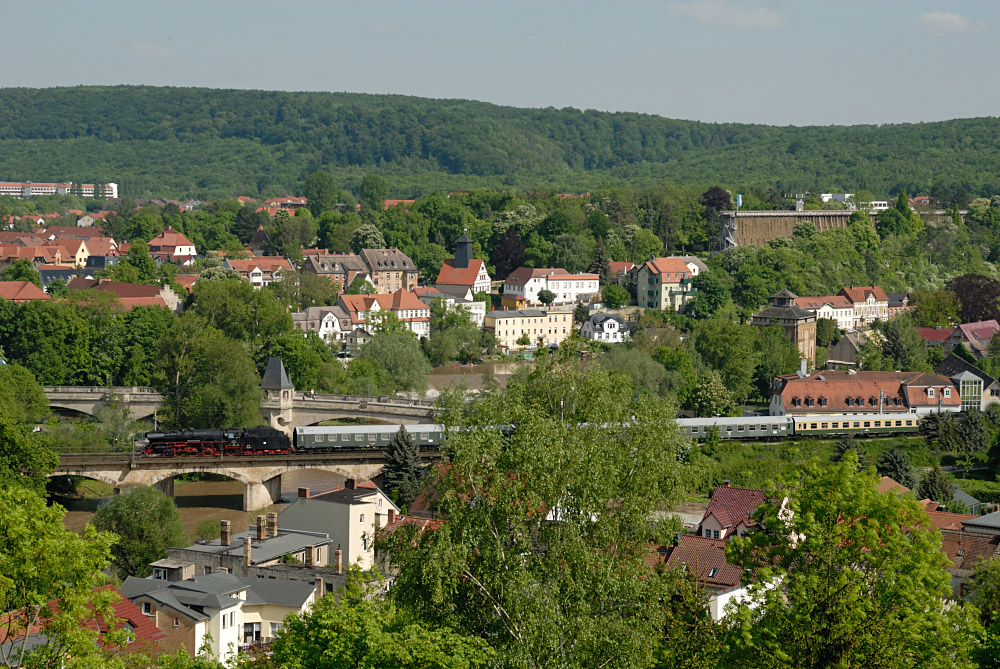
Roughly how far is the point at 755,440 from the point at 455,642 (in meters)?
45.1

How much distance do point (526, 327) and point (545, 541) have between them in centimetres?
7116

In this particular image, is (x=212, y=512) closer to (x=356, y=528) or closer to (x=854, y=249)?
(x=356, y=528)

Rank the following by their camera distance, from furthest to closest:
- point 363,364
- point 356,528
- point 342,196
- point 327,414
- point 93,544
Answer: point 342,196, point 363,364, point 327,414, point 356,528, point 93,544

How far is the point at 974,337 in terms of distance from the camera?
8488cm

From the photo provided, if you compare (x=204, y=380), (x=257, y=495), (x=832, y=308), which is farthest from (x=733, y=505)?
(x=832, y=308)

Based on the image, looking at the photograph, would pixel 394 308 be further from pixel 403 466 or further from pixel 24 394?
pixel 403 466

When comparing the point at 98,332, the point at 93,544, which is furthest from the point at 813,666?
the point at 98,332

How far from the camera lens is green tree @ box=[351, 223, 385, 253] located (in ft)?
361

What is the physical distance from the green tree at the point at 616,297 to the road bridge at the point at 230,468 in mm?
44818

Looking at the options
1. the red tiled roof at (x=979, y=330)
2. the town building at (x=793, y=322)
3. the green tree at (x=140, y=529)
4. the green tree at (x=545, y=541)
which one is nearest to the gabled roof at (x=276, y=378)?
the green tree at (x=140, y=529)

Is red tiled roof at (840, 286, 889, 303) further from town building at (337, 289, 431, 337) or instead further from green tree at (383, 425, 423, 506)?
green tree at (383, 425, 423, 506)

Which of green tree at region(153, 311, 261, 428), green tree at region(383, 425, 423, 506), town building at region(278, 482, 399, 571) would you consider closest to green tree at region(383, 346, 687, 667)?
town building at region(278, 482, 399, 571)

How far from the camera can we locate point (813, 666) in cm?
1847

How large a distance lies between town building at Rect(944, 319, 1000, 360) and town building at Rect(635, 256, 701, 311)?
18.1 m
